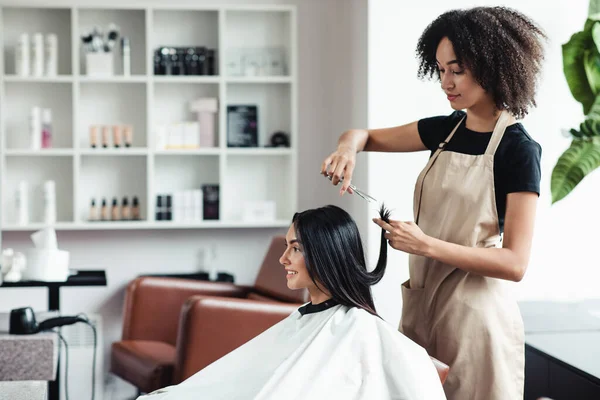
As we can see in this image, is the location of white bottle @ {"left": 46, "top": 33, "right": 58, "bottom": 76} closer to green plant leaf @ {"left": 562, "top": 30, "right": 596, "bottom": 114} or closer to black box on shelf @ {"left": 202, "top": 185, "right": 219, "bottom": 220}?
black box on shelf @ {"left": 202, "top": 185, "right": 219, "bottom": 220}

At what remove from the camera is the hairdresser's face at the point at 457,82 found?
1.68 meters

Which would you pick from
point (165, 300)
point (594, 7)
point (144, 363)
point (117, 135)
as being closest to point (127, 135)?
point (117, 135)

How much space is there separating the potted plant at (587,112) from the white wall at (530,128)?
0.31 m

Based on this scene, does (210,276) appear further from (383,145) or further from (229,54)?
(383,145)

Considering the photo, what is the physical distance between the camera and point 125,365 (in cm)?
328

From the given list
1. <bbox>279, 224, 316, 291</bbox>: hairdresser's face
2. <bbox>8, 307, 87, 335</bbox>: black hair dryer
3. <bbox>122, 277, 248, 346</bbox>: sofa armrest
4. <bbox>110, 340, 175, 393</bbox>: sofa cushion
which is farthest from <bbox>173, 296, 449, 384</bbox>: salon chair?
<bbox>279, 224, 316, 291</bbox>: hairdresser's face

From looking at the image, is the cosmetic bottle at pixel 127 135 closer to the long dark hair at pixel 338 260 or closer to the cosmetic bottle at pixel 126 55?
the cosmetic bottle at pixel 126 55

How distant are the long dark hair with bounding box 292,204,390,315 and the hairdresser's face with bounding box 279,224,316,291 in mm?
14

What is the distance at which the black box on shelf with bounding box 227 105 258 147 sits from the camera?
163 inches

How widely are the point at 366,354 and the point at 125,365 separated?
192 cm

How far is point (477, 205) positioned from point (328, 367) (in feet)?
1.54

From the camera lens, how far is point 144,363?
10.3 ft

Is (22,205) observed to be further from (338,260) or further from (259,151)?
(338,260)

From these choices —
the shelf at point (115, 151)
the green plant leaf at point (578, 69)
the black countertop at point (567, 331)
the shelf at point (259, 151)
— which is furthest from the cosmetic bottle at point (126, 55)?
the black countertop at point (567, 331)
